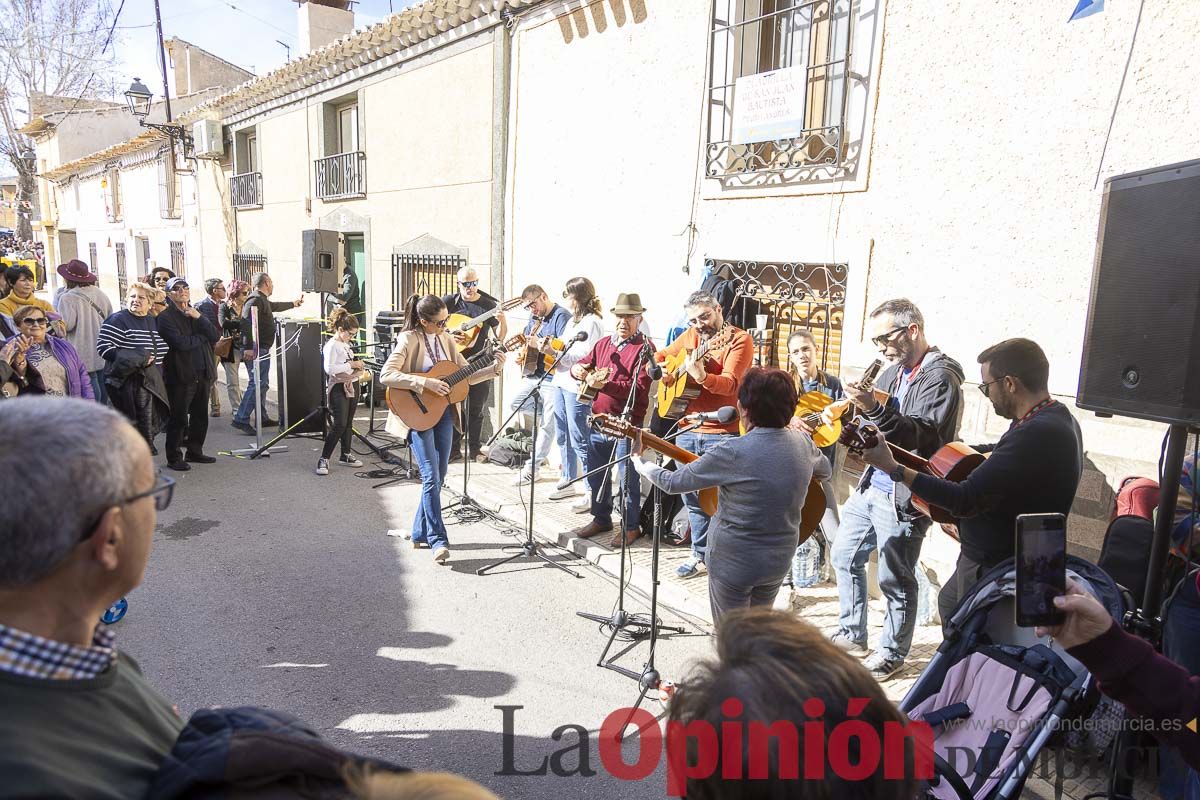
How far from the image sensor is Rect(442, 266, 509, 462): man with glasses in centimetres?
772

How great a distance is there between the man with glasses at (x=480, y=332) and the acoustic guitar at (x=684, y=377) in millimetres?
2750

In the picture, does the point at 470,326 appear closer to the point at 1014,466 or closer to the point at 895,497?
the point at 895,497

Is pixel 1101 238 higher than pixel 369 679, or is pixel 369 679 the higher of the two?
pixel 1101 238

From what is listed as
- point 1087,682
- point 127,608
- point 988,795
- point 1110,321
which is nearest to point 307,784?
point 988,795

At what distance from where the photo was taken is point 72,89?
25062 mm

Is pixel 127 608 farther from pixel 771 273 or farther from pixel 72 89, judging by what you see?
pixel 72 89

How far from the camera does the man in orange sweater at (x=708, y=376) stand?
5117 millimetres

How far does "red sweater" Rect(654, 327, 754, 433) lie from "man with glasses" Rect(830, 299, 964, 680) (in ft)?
3.86

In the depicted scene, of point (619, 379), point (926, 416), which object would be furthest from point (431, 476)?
point (926, 416)

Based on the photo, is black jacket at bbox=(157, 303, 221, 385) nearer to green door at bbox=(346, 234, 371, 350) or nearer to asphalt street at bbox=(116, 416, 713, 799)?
asphalt street at bbox=(116, 416, 713, 799)

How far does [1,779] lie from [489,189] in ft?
27.6

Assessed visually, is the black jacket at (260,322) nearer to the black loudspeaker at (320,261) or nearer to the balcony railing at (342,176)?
the black loudspeaker at (320,261)

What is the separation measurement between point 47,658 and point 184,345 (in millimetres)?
7156

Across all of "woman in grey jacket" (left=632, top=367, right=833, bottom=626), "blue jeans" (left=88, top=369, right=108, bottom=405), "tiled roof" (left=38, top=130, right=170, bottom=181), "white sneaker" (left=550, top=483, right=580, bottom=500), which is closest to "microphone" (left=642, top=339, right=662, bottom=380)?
"white sneaker" (left=550, top=483, right=580, bottom=500)
